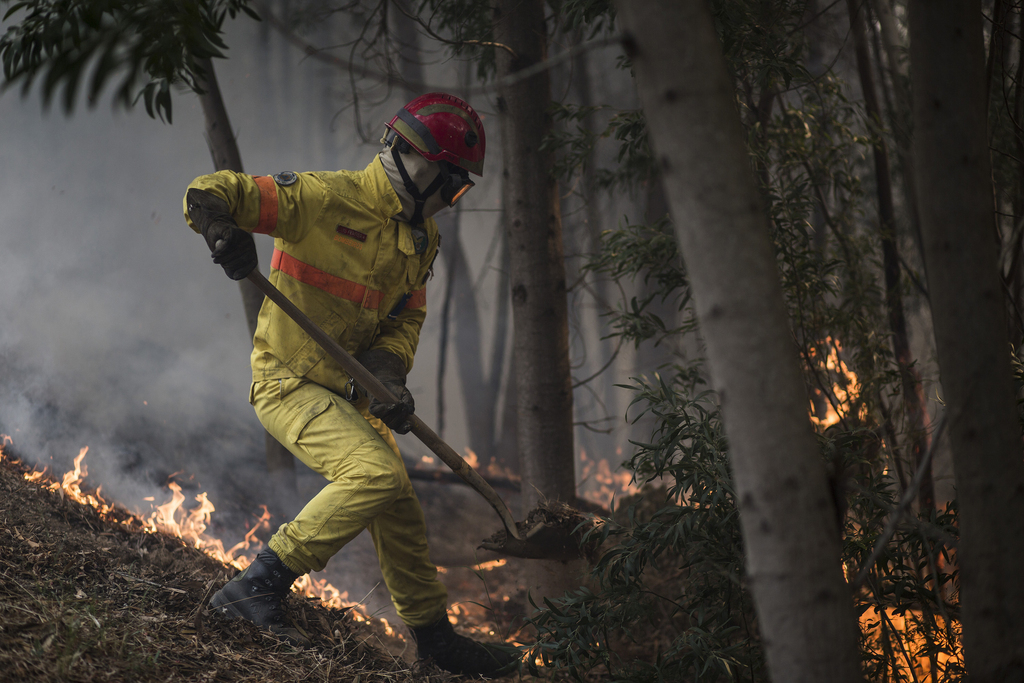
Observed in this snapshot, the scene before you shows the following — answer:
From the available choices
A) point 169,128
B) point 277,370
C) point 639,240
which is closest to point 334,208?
point 277,370

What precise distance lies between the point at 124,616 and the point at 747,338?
2.30 m

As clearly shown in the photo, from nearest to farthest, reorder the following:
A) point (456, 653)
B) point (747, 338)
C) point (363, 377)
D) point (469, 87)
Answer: point (747, 338), point (363, 377), point (456, 653), point (469, 87)

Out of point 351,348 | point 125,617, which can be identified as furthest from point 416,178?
point 125,617

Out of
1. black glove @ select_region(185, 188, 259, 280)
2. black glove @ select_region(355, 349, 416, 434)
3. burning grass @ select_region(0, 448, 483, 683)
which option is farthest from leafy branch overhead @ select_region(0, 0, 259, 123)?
burning grass @ select_region(0, 448, 483, 683)

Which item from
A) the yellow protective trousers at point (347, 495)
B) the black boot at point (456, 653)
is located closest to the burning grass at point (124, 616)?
the black boot at point (456, 653)

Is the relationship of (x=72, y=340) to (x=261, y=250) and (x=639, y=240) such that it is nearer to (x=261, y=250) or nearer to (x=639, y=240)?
(x=261, y=250)

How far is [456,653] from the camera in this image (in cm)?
291

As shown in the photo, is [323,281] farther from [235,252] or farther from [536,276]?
[536,276]

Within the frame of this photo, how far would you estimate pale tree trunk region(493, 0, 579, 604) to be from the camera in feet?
11.4

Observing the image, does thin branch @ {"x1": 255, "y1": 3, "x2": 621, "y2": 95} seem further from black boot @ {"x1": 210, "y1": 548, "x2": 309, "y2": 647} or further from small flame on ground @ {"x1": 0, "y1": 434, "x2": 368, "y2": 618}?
small flame on ground @ {"x1": 0, "y1": 434, "x2": 368, "y2": 618}

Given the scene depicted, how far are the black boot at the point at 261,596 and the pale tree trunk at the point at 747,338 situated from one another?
74.4 inches

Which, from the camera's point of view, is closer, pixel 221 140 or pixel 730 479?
pixel 730 479

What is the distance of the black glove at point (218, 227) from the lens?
2.40 meters

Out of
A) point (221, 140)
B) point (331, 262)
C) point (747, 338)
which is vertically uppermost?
point (221, 140)
